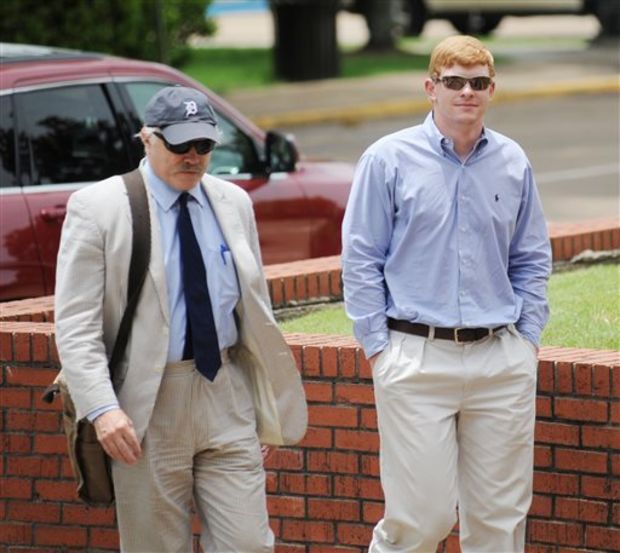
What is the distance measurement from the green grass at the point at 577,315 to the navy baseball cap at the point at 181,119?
225cm

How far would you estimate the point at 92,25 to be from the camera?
19.8 meters

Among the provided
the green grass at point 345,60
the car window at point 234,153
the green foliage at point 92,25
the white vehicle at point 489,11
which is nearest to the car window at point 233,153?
the car window at point 234,153

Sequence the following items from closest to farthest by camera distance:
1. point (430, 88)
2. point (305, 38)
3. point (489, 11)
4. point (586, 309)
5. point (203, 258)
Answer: point (203, 258) → point (430, 88) → point (586, 309) → point (305, 38) → point (489, 11)

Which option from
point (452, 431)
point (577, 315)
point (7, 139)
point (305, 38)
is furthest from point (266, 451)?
point (305, 38)

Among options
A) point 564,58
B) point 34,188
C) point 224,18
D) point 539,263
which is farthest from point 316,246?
point 224,18

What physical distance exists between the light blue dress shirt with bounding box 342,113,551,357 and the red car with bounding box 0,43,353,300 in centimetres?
329

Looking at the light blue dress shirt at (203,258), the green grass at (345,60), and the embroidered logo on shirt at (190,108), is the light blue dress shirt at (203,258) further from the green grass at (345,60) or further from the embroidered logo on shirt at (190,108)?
the green grass at (345,60)

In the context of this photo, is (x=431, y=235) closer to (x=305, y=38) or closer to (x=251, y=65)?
(x=305, y=38)

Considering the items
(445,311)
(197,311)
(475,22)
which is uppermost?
(197,311)

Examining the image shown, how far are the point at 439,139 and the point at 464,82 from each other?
197 mm

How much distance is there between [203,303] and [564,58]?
72.3ft

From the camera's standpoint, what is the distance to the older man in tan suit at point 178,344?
5.20 m

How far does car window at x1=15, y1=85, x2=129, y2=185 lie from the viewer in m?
8.88

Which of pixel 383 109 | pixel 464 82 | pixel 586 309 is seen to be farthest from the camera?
pixel 383 109
